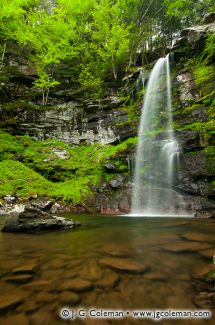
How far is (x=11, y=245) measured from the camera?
206 inches

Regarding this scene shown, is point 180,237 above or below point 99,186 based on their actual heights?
below

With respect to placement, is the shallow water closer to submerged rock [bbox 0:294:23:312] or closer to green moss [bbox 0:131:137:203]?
submerged rock [bbox 0:294:23:312]

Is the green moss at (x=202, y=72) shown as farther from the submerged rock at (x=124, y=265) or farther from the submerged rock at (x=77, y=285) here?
the submerged rock at (x=77, y=285)

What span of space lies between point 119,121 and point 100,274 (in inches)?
610

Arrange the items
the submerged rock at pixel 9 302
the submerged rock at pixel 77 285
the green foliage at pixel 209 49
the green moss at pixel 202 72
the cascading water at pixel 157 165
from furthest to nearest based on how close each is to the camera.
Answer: the green foliage at pixel 209 49, the green moss at pixel 202 72, the cascading water at pixel 157 165, the submerged rock at pixel 77 285, the submerged rock at pixel 9 302

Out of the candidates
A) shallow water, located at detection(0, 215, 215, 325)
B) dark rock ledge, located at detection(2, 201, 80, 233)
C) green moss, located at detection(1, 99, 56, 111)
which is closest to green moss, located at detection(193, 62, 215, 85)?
green moss, located at detection(1, 99, 56, 111)

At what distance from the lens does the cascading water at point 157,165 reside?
1202 centimetres

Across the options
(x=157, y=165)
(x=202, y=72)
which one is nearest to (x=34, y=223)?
(x=157, y=165)

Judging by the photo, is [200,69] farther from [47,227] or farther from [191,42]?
[47,227]

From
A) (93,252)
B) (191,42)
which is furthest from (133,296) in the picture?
(191,42)

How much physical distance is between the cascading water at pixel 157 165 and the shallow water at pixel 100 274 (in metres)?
6.28

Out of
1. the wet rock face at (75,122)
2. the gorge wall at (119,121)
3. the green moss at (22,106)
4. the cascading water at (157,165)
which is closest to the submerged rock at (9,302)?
the gorge wall at (119,121)

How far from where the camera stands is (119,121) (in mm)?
18172

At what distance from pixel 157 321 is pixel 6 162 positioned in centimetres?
1472
